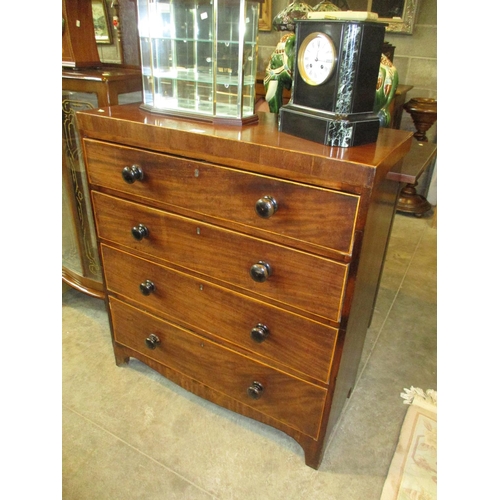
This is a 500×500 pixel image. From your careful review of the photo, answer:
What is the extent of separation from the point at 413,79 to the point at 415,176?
2.18m

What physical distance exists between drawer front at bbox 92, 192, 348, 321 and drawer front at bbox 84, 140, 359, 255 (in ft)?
0.14

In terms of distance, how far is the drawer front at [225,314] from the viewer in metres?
0.91

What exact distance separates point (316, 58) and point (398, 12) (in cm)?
222

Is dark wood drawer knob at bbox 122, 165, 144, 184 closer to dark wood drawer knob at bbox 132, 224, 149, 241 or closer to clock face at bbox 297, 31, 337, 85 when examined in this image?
dark wood drawer knob at bbox 132, 224, 149, 241

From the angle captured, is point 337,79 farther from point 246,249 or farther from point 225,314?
point 225,314

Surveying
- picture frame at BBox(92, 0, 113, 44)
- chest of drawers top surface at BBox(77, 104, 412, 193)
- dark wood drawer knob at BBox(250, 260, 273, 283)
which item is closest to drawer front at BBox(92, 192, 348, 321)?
dark wood drawer knob at BBox(250, 260, 273, 283)

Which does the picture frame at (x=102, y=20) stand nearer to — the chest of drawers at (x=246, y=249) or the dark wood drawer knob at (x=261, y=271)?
the chest of drawers at (x=246, y=249)

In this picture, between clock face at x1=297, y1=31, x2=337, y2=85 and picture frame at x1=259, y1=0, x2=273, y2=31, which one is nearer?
clock face at x1=297, y1=31, x2=337, y2=85

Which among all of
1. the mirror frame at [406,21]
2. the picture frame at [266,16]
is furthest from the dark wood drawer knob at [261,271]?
the picture frame at [266,16]

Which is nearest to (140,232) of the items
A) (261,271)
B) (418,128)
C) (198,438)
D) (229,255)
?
(229,255)

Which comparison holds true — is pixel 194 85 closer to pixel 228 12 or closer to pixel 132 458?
pixel 228 12

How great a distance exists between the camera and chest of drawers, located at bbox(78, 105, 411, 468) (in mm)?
767

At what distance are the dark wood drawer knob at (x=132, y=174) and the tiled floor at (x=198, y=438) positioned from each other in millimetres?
744
